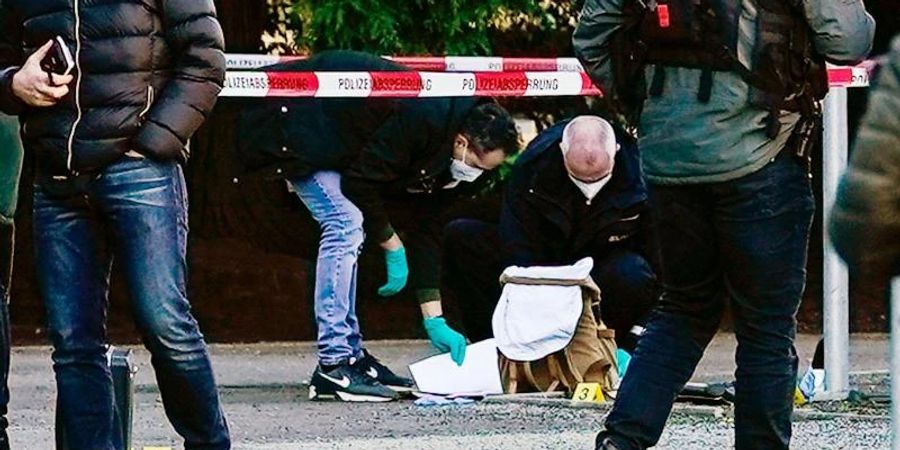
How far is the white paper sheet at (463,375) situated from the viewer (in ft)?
25.4

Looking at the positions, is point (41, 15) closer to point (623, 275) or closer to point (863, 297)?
point (623, 275)

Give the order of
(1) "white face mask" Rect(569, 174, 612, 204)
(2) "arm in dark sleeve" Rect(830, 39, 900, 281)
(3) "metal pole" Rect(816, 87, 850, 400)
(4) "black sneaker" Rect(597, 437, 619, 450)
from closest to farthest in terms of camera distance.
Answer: (2) "arm in dark sleeve" Rect(830, 39, 900, 281) < (4) "black sneaker" Rect(597, 437, 619, 450) < (3) "metal pole" Rect(816, 87, 850, 400) < (1) "white face mask" Rect(569, 174, 612, 204)

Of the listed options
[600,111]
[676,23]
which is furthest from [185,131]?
[600,111]

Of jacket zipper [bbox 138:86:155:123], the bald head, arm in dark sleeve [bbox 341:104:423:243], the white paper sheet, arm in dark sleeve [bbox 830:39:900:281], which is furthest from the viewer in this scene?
the bald head

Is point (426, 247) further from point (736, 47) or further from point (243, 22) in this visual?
point (736, 47)

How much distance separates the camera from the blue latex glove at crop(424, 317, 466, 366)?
785cm

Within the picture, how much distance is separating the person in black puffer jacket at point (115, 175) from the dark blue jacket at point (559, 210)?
115 inches

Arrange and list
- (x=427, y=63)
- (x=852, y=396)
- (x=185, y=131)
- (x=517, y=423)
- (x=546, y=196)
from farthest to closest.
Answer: (x=427, y=63) < (x=546, y=196) < (x=852, y=396) < (x=517, y=423) < (x=185, y=131)

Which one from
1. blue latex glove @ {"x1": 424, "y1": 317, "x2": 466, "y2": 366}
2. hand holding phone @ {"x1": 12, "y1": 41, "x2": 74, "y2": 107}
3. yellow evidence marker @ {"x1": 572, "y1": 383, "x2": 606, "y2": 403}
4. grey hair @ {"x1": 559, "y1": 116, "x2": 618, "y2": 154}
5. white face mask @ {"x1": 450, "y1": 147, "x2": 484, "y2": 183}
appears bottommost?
yellow evidence marker @ {"x1": 572, "y1": 383, "x2": 606, "y2": 403}

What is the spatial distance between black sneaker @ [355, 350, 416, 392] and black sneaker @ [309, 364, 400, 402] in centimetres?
4

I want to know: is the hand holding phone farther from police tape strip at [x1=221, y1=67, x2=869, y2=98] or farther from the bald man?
the bald man

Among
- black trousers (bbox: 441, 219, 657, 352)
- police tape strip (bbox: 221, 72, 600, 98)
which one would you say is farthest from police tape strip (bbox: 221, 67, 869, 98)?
black trousers (bbox: 441, 219, 657, 352)

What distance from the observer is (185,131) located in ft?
17.0

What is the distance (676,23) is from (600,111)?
487cm
